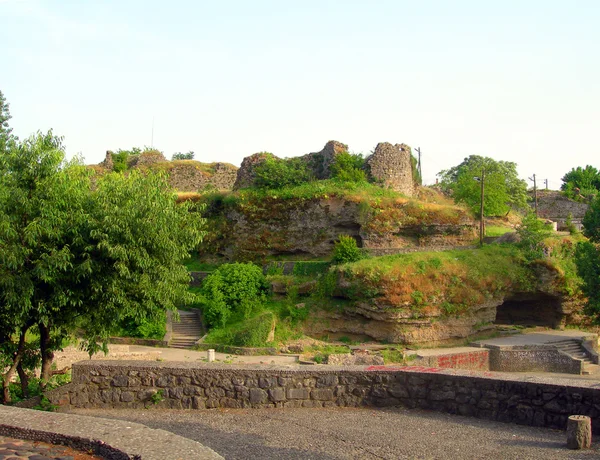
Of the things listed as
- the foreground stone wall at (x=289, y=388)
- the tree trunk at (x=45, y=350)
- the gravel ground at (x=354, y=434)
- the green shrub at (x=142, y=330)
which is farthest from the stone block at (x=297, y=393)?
the green shrub at (x=142, y=330)

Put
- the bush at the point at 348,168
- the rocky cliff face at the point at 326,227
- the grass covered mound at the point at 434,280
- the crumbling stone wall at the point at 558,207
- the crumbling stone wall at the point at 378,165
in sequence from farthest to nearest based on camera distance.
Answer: the crumbling stone wall at the point at 558,207 < the crumbling stone wall at the point at 378,165 < the bush at the point at 348,168 < the rocky cliff face at the point at 326,227 < the grass covered mound at the point at 434,280

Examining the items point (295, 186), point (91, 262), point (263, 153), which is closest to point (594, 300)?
point (295, 186)

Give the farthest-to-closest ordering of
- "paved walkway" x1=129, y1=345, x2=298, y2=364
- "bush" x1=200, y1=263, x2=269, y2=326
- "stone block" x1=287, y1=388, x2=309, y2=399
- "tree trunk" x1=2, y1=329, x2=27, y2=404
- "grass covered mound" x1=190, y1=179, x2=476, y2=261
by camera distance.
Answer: "grass covered mound" x1=190, y1=179, x2=476, y2=261, "bush" x1=200, y1=263, x2=269, y2=326, "paved walkway" x1=129, y1=345, x2=298, y2=364, "tree trunk" x1=2, y1=329, x2=27, y2=404, "stone block" x1=287, y1=388, x2=309, y2=399

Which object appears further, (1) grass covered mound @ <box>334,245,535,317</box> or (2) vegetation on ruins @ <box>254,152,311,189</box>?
(2) vegetation on ruins @ <box>254,152,311,189</box>

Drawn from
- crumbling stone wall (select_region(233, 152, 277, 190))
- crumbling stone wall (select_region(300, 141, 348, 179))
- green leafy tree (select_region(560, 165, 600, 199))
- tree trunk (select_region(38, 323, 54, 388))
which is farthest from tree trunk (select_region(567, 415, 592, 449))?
green leafy tree (select_region(560, 165, 600, 199))

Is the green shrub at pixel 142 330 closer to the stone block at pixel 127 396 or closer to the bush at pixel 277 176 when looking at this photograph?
the bush at pixel 277 176

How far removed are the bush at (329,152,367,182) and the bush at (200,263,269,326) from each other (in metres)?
7.53

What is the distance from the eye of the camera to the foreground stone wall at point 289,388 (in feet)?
26.8

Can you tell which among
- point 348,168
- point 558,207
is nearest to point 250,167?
point 348,168

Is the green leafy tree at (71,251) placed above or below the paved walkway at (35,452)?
above

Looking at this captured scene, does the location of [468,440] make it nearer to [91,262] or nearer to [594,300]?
[91,262]

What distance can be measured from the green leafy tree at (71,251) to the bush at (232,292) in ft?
54.6

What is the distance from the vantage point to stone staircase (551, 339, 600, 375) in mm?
24775

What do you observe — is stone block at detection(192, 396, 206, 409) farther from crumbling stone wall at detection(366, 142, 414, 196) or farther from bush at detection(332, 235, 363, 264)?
crumbling stone wall at detection(366, 142, 414, 196)
